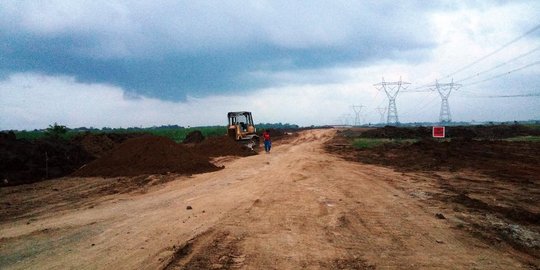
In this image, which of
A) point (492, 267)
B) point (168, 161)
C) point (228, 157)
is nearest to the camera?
point (492, 267)

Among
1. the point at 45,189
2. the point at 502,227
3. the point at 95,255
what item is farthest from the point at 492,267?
the point at 45,189

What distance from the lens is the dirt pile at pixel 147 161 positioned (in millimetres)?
17984

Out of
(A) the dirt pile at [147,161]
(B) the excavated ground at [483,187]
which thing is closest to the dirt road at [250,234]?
(B) the excavated ground at [483,187]

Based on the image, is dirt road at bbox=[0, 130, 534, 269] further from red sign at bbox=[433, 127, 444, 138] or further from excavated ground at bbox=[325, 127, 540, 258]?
red sign at bbox=[433, 127, 444, 138]

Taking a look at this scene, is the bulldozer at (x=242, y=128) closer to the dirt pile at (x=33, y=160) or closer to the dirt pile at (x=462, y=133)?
the dirt pile at (x=33, y=160)

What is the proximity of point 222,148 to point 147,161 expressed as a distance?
1019 centimetres

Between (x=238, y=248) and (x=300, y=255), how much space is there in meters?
1.11

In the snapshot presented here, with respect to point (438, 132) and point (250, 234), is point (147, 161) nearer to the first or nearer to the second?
point (250, 234)

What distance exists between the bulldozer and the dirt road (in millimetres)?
18091

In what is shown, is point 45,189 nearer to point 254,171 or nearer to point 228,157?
point 254,171

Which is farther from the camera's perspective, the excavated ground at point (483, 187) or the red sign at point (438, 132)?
the red sign at point (438, 132)

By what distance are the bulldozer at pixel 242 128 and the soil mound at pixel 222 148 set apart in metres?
0.58

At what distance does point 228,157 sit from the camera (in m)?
26.5

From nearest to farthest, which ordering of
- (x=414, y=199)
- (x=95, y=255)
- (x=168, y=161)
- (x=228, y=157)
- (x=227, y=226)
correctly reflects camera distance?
1. (x=95, y=255)
2. (x=227, y=226)
3. (x=414, y=199)
4. (x=168, y=161)
5. (x=228, y=157)
